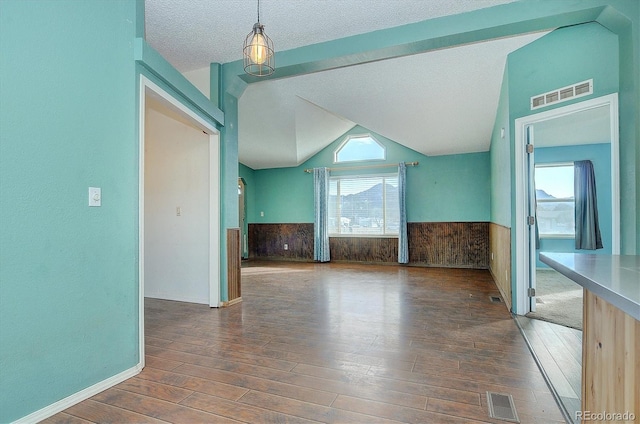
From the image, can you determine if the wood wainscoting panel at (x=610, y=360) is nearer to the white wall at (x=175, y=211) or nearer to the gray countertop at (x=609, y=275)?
the gray countertop at (x=609, y=275)

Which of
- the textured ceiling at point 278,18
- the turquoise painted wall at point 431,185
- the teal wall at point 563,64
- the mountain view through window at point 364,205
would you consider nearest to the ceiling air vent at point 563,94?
the teal wall at point 563,64

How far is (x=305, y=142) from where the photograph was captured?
6.80 metres

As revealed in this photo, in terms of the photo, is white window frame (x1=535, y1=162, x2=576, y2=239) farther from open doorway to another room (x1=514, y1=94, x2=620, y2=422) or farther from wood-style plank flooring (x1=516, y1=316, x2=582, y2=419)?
wood-style plank flooring (x1=516, y1=316, x2=582, y2=419)

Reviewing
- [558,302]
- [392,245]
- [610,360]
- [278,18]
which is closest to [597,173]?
[558,302]

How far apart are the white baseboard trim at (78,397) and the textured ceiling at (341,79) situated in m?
2.72

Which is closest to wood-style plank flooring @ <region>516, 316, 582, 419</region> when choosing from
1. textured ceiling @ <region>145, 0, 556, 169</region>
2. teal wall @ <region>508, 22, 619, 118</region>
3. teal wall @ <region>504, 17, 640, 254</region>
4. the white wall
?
teal wall @ <region>504, 17, 640, 254</region>

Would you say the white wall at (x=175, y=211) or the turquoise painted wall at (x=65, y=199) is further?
the white wall at (x=175, y=211)

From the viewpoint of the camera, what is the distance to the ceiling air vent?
2645 mm

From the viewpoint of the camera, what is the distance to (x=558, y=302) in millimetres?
3674

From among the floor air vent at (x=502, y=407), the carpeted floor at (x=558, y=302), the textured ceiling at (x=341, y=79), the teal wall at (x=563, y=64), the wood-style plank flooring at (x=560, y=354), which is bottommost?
the carpeted floor at (x=558, y=302)

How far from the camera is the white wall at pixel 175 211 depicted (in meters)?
3.64

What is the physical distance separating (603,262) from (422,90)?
3618 millimetres

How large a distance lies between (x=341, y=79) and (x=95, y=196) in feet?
11.0

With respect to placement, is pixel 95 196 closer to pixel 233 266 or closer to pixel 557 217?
pixel 233 266
